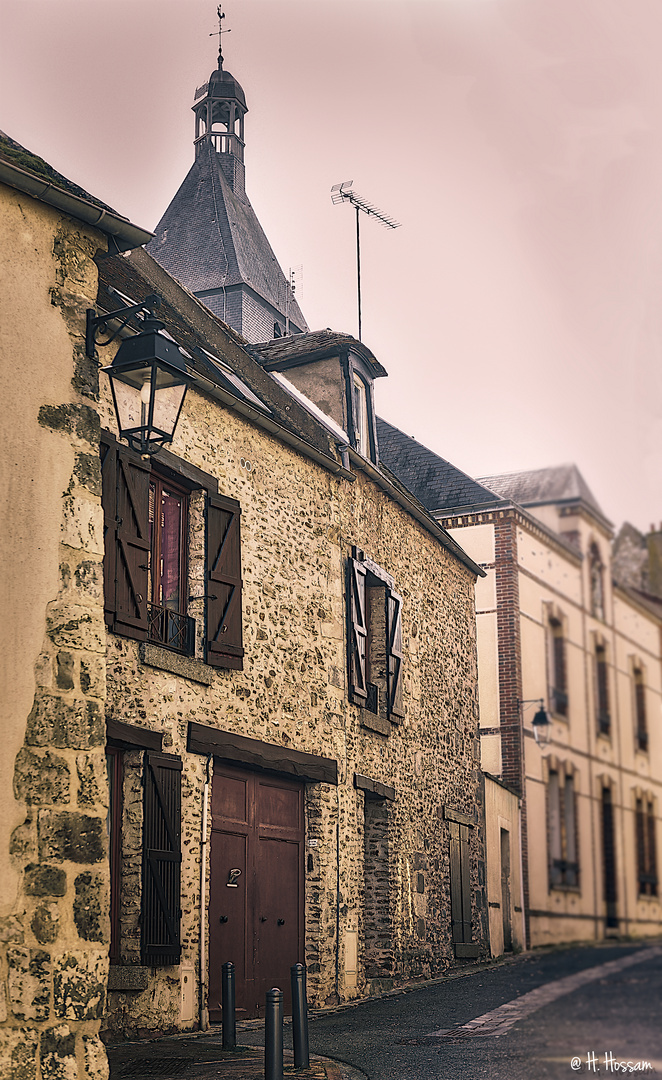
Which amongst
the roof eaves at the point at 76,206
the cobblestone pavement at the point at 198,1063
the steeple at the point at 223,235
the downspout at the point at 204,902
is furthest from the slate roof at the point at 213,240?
the cobblestone pavement at the point at 198,1063

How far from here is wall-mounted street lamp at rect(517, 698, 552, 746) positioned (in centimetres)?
174

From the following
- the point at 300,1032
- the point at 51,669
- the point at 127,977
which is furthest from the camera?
the point at 127,977

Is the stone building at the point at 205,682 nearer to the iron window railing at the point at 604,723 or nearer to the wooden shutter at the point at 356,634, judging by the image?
the wooden shutter at the point at 356,634

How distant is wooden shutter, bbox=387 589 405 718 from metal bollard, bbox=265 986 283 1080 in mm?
6302

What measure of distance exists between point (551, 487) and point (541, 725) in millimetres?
544

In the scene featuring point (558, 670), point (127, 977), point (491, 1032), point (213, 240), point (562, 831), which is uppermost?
point (213, 240)

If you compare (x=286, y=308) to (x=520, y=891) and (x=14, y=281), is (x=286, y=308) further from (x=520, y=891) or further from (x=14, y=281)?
(x=520, y=891)

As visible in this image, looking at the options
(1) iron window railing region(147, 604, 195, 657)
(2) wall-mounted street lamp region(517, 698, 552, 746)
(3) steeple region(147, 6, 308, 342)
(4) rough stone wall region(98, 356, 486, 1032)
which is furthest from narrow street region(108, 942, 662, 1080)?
(3) steeple region(147, 6, 308, 342)

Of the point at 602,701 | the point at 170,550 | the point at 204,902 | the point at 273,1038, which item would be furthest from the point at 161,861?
the point at 602,701

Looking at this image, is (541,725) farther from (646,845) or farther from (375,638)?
(375,638)

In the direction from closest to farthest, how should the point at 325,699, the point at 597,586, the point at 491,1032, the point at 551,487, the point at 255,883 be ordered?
1. the point at 551,487
2. the point at 597,586
3. the point at 491,1032
4. the point at 255,883
5. the point at 325,699

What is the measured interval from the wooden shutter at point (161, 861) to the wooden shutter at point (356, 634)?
10.6 ft

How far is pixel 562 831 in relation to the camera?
1.74 meters

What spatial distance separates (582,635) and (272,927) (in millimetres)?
7401
